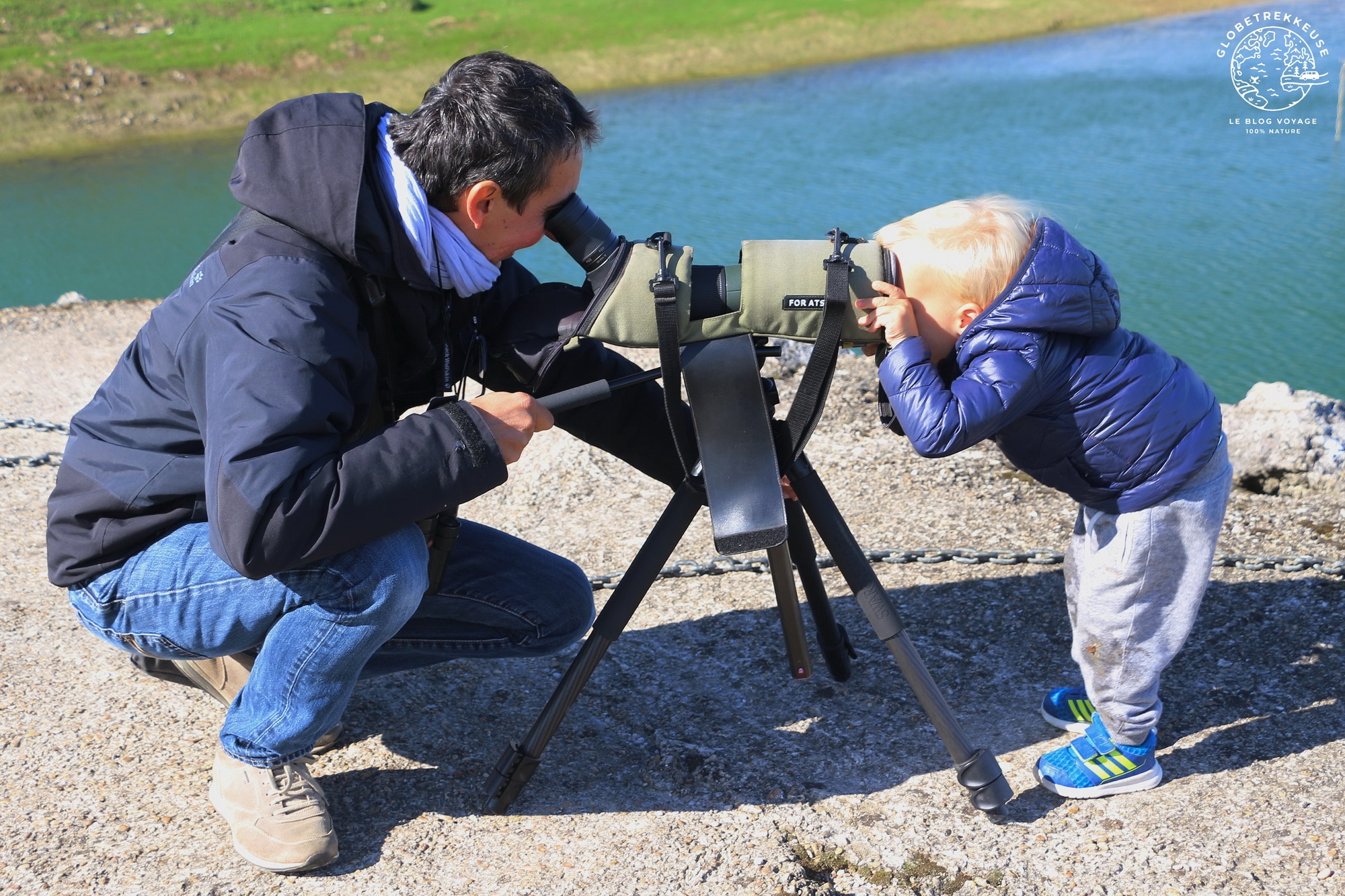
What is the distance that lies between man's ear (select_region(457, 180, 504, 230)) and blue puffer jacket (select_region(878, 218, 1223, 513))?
838 mm

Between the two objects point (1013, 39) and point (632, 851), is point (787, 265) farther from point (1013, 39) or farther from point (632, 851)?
point (1013, 39)

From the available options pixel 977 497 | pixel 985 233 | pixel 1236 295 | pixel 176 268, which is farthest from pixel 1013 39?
pixel 985 233

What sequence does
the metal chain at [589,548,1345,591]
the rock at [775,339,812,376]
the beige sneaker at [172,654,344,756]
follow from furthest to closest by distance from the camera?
1. the rock at [775,339,812,376]
2. the metal chain at [589,548,1345,591]
3. the beige sneaker at [172,654,344,756]

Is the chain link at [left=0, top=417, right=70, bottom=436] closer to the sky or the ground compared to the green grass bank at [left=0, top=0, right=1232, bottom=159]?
closer to the ground

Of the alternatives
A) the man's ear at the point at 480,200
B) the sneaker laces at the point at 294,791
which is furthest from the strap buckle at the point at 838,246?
the sneaker laces at the point at 294,791

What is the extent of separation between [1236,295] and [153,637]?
8340 mm

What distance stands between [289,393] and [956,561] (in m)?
2.24

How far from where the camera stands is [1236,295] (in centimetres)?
842

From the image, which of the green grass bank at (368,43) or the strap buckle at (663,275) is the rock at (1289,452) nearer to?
the strap buckle at (663,275)

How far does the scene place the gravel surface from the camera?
2189 mm

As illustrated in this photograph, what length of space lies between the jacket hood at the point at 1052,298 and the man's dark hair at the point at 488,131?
91 centimetres

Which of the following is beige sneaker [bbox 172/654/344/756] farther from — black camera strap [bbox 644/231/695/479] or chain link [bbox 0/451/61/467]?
chain link [bbox 0/451/61/467]

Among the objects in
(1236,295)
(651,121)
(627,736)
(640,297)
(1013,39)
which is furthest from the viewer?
(1013,39)

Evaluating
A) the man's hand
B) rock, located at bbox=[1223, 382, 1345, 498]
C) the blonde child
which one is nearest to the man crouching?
the man's hand
